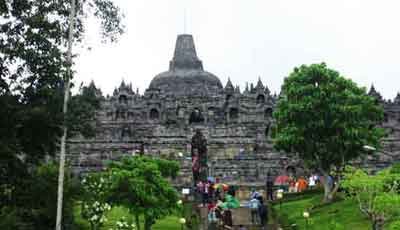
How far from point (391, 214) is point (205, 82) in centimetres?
6873

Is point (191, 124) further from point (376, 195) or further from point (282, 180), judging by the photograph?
point (376, 195)

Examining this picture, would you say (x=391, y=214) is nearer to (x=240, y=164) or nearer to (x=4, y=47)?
(x=4, y=47)

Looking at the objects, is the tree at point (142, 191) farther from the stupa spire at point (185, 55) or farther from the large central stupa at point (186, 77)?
the stupa spire at point (185, 55)

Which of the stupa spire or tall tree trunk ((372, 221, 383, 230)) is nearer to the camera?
tall tree trunk ((372, 221, 383, 230))

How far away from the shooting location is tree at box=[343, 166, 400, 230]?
84.0ft

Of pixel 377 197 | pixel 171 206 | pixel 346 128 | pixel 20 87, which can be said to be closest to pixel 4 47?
pixel 20 87

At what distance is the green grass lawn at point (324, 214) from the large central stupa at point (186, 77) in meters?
50.5

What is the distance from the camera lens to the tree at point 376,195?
25.6 meters

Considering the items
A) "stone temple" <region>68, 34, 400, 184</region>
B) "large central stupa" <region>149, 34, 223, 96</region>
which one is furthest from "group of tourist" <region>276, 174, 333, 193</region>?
"large central stupa" <region>149, 34, 223, 96</region>

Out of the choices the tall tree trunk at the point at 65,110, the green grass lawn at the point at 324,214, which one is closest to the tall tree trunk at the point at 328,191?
the green grass lawn at the point at 324,214

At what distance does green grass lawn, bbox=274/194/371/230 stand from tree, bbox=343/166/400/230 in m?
1.61

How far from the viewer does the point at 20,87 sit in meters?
23.4

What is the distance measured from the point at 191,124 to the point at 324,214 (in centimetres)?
3322

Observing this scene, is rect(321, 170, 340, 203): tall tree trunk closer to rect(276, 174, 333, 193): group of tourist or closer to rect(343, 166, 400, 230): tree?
rect(276, 174, 333, 193): group of tourist
